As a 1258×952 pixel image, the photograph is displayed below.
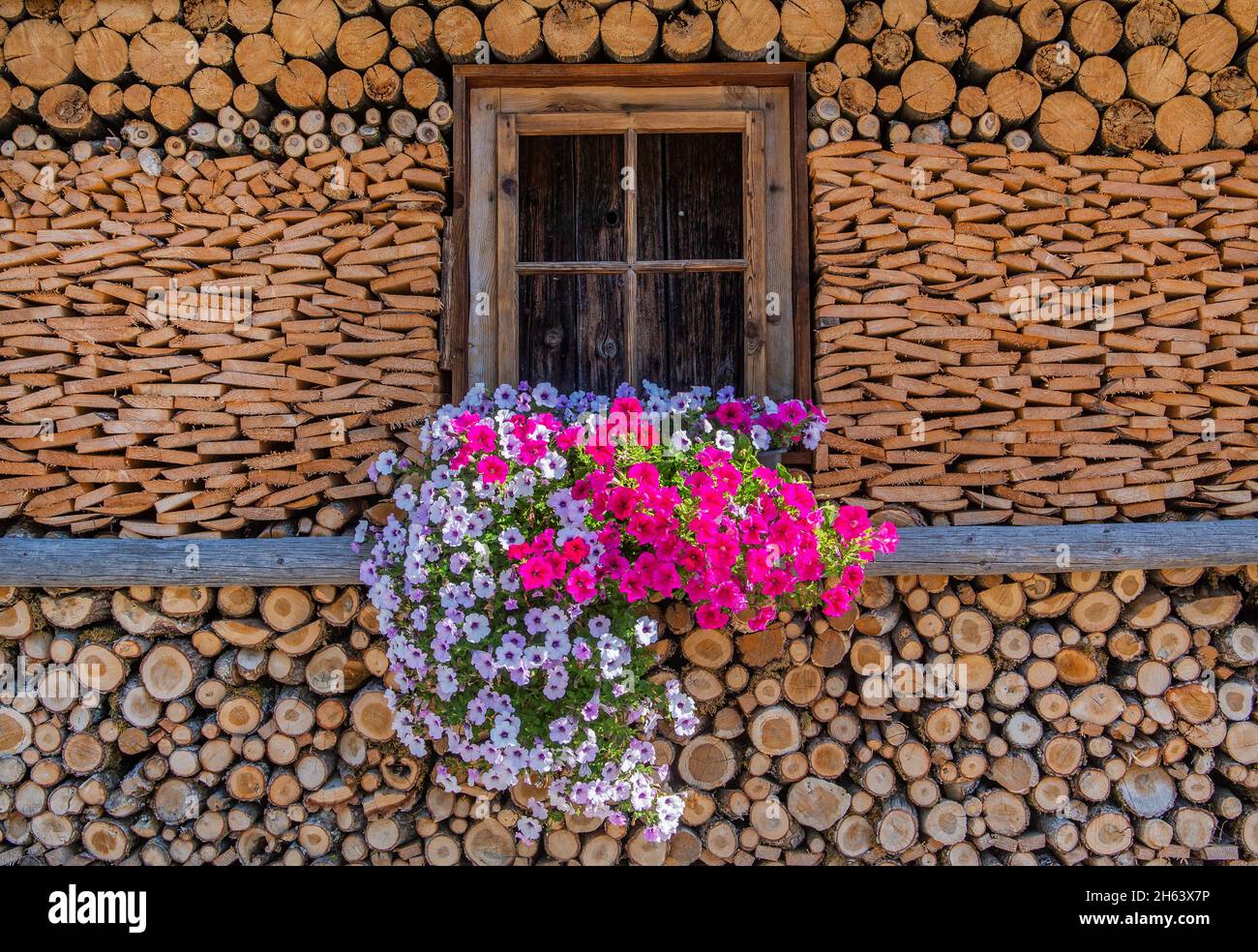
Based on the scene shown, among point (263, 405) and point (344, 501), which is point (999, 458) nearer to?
point (344, 501)

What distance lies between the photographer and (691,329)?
10.3ft

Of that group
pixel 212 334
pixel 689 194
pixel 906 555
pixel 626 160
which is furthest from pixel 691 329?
pixel 212 334

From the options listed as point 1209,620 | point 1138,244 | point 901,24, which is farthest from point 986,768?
point 901,24

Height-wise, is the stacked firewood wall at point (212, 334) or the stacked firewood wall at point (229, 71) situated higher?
Answer: the stacked firewood wall at point (229, 71)

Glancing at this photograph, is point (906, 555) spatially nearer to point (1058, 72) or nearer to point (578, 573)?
point (578, 573)

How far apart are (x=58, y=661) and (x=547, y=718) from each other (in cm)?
174

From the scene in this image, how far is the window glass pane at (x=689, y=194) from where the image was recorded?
319cm

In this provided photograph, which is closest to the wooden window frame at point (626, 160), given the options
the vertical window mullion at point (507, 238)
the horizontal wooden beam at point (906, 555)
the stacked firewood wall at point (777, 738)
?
the vertical window mullion at point (507, 238)

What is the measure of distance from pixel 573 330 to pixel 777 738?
1.57 m

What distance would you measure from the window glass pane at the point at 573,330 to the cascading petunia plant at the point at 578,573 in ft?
1.57

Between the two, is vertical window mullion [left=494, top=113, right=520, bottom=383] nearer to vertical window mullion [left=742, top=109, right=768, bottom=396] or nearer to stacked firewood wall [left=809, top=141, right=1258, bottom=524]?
vertical window mullion [left=742, top=109, right=768, bottom=396]

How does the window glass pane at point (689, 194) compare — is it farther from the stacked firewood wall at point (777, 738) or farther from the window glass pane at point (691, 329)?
the stacked firewood wall at point (777, 738)

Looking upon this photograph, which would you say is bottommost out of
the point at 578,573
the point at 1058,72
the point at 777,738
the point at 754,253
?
the point at 777,738

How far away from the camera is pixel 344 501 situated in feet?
9.81
